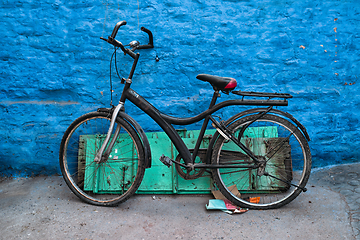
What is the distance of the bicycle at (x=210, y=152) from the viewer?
100 inches

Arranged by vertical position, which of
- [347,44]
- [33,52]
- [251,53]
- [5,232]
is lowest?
[5,232]

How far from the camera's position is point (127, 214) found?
2555mm

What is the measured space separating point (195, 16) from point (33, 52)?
2.20 meters

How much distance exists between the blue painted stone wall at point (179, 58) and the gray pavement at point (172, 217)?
777 millimetres

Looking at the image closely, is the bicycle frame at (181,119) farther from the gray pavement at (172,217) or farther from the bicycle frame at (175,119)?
the gray pavement at (172,217)

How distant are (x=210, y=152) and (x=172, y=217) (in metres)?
0.80

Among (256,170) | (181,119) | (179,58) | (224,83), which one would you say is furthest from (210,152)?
(179,58)

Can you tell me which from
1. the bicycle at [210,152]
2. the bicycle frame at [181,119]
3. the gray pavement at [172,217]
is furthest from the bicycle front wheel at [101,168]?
the bicycle frame at [181,119]

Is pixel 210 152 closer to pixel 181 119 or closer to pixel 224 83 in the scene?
pixel 181 119

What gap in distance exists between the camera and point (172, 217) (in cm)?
251

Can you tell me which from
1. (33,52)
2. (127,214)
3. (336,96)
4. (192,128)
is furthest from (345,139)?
(33,52)

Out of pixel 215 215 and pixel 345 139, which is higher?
pixel 345 139

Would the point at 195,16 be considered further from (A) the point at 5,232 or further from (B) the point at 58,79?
(A) the point at 5,232

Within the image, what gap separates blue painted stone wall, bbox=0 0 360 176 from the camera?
3.12m
